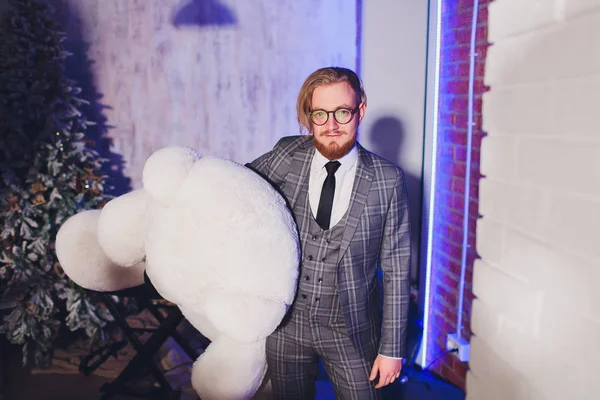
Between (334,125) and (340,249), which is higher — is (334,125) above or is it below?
above

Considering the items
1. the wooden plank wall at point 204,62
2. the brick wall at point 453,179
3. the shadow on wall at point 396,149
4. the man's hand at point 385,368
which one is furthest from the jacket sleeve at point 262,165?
the wooden plank wall at point 204,62

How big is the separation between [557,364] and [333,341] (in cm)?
111

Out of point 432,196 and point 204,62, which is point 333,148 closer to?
point 432,196

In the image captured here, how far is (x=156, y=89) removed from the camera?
13.1 ft

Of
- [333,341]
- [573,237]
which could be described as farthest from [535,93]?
[333,341]

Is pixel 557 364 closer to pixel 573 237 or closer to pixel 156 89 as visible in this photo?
pixel 573 237

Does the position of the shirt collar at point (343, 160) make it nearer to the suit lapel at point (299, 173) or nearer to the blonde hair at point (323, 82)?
the suit lapel at point (299, 173)

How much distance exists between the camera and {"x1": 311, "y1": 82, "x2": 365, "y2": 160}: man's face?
170 cm

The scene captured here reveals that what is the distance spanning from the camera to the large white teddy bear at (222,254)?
4.76ft

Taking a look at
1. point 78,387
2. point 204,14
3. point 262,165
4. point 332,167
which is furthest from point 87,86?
point 332,167

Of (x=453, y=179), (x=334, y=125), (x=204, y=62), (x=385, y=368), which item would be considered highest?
(x=204, y=62)

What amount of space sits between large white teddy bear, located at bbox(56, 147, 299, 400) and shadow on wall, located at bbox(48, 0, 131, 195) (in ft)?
8.02

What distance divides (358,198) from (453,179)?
144 centimetres

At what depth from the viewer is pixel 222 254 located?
147 centimetres
